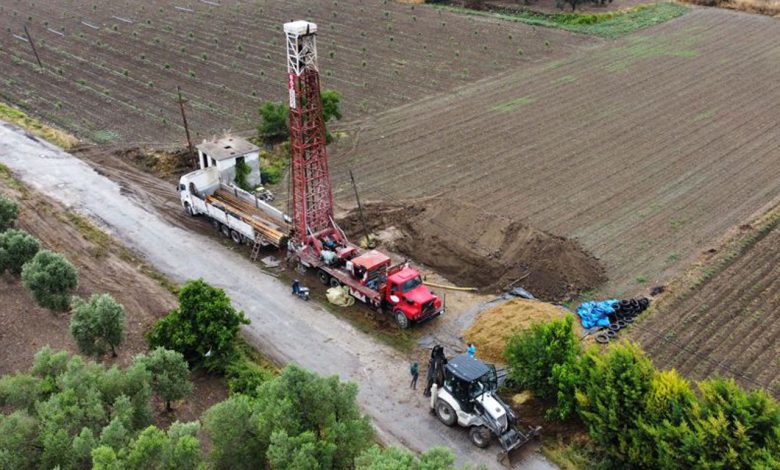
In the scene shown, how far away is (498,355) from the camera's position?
80.5 feet

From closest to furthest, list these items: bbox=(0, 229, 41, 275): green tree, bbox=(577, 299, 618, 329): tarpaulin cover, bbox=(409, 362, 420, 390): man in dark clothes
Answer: bbox=(409, 362, 420, 390): man in dark clothes, bbox=(577, 299, 618, 329): tarpaulin cover, bbox=(0, 229, 41, 275): green tree

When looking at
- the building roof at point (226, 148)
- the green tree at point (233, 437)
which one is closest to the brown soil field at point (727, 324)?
the green tree at point (233, 437)

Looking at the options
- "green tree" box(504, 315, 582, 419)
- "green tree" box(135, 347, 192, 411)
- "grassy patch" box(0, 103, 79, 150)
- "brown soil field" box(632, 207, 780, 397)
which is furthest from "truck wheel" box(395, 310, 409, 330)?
"grassy patch" box(0, 103, 79, 150)

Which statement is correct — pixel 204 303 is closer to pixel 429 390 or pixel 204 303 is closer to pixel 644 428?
pixel 429 390

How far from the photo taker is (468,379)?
67.0 feet

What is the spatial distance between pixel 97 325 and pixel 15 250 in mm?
7602

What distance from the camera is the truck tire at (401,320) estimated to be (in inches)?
1023

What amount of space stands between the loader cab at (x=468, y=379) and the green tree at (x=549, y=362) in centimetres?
151

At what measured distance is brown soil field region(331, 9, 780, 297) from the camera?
107 feet

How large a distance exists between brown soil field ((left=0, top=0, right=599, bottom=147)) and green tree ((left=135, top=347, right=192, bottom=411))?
23767 mm

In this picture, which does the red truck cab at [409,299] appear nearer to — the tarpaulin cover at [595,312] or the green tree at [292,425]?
the tarpaulin cover at [595,312]

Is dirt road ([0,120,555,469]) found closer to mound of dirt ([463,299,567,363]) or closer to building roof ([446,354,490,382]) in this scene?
building roof ([446,354,490,382])

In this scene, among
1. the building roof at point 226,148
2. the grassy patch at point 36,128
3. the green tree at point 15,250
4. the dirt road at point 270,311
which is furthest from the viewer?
the grassy patch at point 36,128

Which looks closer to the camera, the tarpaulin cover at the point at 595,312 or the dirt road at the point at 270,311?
the dirt road at the point at 270,311
